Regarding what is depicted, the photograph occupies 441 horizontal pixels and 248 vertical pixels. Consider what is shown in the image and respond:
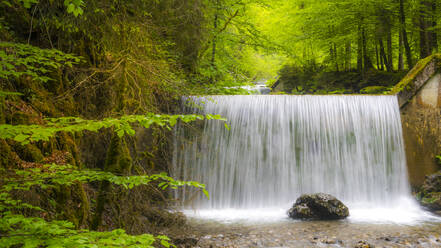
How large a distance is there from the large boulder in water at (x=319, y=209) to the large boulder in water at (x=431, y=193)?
222 centimetres

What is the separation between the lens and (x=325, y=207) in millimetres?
5863

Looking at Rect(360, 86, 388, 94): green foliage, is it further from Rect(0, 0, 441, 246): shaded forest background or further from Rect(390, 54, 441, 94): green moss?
Rect(0, 0, 441, 246): shaded forest background

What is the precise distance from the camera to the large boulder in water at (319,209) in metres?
5.83

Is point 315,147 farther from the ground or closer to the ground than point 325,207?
farther from the ground

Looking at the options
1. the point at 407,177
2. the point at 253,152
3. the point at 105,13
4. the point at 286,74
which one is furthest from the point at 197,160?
the point at 286,74

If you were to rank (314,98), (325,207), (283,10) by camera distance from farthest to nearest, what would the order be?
(283,10), (314,98), (325,207)

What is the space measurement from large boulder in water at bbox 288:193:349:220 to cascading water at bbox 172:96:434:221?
3.12ft

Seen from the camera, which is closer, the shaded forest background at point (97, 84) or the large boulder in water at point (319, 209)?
the shaded forest background at point (97, 84)

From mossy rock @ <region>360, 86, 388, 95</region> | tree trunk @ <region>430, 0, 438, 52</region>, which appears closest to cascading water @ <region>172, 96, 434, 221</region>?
mossy rock @ <region>360, 86, 388, 95</region>

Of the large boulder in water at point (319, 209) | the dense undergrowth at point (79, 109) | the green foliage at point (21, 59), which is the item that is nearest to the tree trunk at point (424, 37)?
the large boulder in water at point (319, 209)

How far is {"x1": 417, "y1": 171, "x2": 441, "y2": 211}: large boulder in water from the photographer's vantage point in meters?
6.53

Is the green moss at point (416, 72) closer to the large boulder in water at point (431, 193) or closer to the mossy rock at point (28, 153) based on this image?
the large boulder in water at point (431, 193)

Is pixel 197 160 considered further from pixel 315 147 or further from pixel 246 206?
pixel 315 147

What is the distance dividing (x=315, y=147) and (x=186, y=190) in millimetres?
3456
